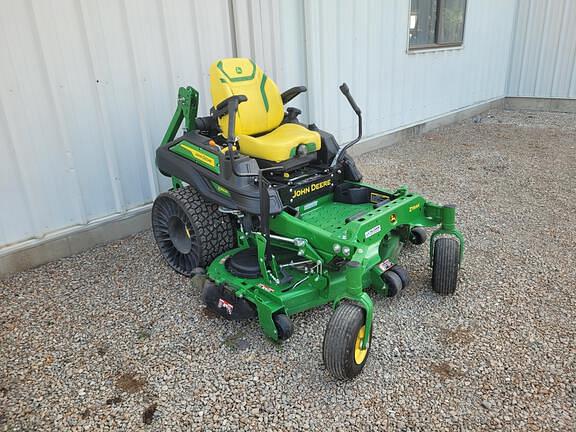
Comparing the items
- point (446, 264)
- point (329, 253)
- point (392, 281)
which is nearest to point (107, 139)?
point (329, 253)

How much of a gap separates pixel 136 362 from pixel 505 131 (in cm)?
711

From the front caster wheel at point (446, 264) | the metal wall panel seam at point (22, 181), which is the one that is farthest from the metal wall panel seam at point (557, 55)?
the metal wall panel seam at point (22, 181)

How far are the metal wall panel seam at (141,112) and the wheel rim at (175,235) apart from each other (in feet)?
2.48

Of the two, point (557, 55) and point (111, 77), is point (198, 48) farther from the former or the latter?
point (557, 55)

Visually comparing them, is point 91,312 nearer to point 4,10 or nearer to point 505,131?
point 4,10

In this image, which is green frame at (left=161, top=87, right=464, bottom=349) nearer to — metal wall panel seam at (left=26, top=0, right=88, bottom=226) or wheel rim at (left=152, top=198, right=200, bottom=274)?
wheel rim at (left=152, top=198, right=200, bottom=274)

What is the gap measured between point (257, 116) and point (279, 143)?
14.6 inches

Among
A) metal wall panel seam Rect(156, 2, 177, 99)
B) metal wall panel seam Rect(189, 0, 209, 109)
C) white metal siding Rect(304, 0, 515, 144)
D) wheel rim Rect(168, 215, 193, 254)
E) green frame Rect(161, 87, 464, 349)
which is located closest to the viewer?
green frame Rect(161, 87, 464, 349)

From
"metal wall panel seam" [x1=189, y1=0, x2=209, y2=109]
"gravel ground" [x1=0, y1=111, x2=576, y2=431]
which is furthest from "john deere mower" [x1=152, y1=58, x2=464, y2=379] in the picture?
"metal wall panel seam" [x1=189, y1=0, x2=209, y2=109]

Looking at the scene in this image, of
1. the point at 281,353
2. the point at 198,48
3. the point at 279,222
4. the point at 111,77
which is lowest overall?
the point at 281,353

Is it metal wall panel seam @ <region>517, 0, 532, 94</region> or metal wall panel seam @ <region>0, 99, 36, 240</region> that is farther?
metal wall panel seam @ <region>517, 0, 532, 94</region>

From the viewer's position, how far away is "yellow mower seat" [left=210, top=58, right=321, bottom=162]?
10.1ft

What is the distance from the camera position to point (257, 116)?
10.8 feet

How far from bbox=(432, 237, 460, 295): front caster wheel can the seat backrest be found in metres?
1.47
